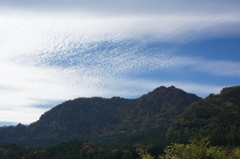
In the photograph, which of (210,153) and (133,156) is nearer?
(210,153)

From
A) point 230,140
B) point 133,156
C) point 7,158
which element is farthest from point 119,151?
point 7,158

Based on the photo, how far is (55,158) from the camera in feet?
584

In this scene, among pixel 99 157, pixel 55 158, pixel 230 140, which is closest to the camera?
pixel 230 140

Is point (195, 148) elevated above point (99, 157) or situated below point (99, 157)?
above

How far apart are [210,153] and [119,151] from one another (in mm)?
156162

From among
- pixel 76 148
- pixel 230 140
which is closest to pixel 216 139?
pixel 230 140

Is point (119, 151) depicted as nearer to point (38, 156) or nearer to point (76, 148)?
point (76, 148)

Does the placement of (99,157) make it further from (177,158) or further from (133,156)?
(177,158)

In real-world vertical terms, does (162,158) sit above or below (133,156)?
above

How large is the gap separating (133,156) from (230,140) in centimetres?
7113

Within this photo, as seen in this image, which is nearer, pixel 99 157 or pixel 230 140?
pixel 230 140

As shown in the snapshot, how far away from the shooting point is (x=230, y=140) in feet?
497

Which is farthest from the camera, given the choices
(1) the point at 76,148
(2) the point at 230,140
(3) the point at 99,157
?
(1) the point at 76,148

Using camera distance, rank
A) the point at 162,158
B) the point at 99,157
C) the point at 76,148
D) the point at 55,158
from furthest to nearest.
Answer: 1. the point at 76,148
2. the point at 55,158
3. the point at 99,157
4. the point at 162,158
